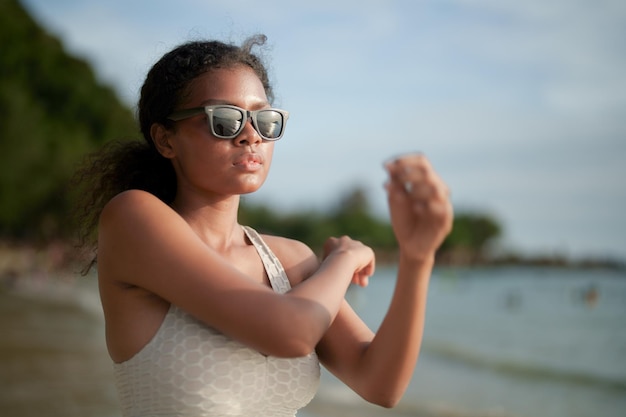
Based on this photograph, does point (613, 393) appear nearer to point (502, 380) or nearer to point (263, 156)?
point (502, 380)

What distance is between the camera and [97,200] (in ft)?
8.16

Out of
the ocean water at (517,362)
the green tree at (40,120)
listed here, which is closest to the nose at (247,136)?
the ocean water at (517,362)

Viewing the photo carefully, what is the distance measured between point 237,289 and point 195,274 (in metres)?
0.11

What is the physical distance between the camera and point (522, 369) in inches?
818

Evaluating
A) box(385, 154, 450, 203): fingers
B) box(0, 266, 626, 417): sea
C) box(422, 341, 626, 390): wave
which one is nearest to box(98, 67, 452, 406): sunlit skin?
box(385, 154, 450, 203): fingers

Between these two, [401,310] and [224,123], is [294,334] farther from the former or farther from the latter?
[224,123]

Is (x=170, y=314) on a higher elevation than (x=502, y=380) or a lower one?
higher

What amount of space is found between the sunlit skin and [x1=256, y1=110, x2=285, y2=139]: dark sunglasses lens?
27mm

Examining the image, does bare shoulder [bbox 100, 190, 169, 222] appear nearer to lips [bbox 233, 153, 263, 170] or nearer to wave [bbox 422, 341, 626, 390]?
lips [bbox 233, 153, 263, 170]

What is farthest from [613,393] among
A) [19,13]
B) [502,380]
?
[19,13]

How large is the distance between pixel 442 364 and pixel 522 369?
2.56m

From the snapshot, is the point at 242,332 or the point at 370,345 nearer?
the point at 242,332

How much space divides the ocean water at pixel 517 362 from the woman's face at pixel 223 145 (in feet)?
29.3

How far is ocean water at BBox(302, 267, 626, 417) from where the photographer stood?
14.4 metres
